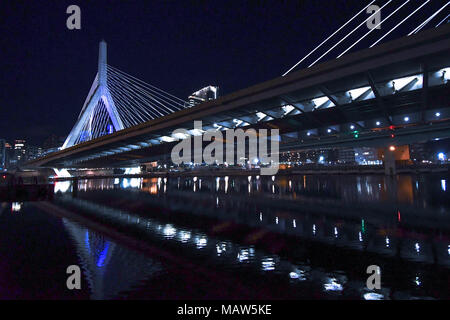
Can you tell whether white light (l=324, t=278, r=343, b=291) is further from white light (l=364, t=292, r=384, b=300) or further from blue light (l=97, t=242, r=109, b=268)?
blue light (l=97, t=242, r=109, b=268)

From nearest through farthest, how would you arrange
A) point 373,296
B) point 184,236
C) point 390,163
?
point 373,296 < point 184,236 < point 390,163

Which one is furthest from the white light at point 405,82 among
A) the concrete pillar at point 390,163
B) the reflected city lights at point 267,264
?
the concrete pillar at point 390,163

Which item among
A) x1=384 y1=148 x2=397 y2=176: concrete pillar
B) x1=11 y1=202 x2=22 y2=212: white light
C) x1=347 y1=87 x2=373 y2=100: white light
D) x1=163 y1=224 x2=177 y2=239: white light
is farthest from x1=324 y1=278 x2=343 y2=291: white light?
x1=384 y1=148 x2=397 y2=176: concrete pillar

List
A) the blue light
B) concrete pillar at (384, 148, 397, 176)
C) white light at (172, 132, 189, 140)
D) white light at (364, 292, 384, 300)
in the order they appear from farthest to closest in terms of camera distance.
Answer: concrete pillar at (384, 148, 397, 176) < white light at (172, 132, 189, 140) < the blue light < white light at (364, 292, 384, 300)

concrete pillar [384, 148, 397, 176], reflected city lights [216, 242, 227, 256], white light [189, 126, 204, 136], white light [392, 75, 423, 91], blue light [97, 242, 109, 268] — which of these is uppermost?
white light [189, 126, 204, 136]

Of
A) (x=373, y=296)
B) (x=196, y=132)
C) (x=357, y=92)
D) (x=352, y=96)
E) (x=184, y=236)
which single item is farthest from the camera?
(x=196, y=132)

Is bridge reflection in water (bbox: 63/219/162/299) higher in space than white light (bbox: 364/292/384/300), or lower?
lower

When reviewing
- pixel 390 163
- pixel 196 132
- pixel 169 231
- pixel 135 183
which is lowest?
pixel 169 231

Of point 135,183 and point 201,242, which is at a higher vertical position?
point 135,183

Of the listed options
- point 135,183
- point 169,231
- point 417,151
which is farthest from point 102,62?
point 417,151

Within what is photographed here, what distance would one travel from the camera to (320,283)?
215 inches

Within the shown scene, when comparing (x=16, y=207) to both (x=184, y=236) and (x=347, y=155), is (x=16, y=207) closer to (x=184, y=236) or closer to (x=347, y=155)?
(x=184, y=236)

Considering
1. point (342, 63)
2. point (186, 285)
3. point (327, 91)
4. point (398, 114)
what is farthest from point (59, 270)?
point (398, 114)
